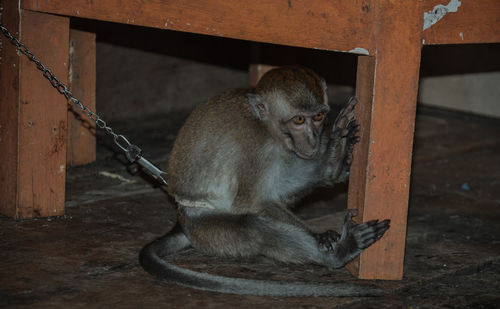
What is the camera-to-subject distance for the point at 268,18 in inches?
151

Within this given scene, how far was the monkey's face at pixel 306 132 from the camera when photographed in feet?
13.3

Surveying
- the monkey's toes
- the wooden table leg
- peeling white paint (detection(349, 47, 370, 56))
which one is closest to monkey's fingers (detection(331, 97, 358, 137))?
peeling white paint (detection(349, 47, 370, 56))

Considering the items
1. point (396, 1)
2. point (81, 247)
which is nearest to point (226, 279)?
point (81, 247)

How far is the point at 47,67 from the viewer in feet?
15.1

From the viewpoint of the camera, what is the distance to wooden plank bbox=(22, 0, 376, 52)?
12.0ft

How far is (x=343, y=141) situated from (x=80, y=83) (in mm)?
2463

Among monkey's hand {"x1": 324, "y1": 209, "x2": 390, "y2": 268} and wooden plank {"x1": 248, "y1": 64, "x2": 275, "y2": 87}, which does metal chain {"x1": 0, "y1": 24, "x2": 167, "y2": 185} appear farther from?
wooden plank {"x1": 248, "y1": 64, "x2": 275, "y2": 87}

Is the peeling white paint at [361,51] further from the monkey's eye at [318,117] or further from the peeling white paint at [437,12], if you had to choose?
the monkey's eye at [318,117]

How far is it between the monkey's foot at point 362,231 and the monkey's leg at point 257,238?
0.60ft

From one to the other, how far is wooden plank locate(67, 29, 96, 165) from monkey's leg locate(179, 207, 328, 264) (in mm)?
2071

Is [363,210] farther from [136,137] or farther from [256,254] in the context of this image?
[136,137]

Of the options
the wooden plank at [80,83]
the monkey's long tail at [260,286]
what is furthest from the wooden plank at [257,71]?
the monkey's long tail at [260,286]

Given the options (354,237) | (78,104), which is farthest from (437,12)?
(78,104)

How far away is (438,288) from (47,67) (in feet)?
8.48
